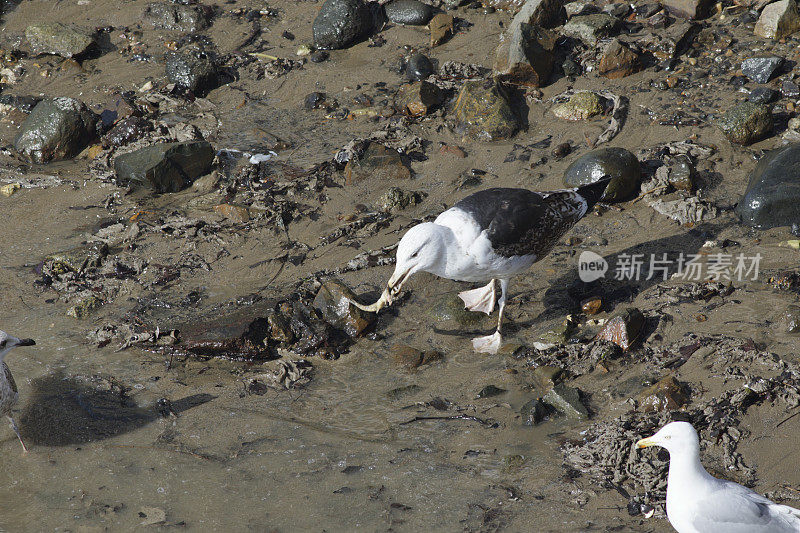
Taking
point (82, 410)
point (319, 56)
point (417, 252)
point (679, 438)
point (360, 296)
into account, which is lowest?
point (360, 296)

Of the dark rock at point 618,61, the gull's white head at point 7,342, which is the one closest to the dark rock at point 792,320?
the dark rock at point 618,61

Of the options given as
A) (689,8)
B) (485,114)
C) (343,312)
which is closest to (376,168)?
(485,114)

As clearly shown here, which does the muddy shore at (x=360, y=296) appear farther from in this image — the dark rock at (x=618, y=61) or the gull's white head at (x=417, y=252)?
the gull's white head at (x=417, y=252)

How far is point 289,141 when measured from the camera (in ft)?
26.5

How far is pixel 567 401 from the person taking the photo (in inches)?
195

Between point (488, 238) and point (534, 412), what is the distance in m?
1.38

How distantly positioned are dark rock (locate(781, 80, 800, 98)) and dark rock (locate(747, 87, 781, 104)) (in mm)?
74

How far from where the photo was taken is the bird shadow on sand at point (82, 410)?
201 inches

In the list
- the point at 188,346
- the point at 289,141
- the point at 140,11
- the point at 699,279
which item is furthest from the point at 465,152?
the point at 140,11

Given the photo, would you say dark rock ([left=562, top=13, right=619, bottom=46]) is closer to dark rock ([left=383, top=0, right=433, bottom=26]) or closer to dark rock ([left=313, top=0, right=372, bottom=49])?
dark rock ([left=383, top=0, right=433, bottom=26])

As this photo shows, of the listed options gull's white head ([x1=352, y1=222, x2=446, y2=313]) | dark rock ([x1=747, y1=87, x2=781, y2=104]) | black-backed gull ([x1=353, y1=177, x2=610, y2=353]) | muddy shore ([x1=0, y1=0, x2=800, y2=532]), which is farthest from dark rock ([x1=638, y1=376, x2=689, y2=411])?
dark rock ([x1=747, y1=87, x2=781, y2=104])

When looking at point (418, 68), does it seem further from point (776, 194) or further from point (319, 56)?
point (776, 194)

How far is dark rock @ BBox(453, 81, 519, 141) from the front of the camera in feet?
25.1

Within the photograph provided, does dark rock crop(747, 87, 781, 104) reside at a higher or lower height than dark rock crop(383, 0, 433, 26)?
lower
